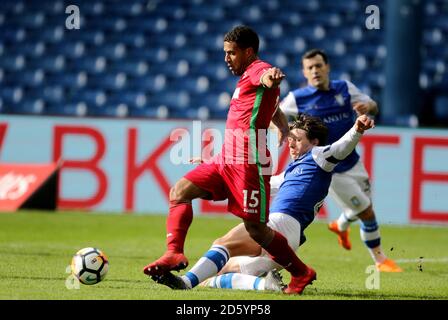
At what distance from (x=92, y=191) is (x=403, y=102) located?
483 centimetres

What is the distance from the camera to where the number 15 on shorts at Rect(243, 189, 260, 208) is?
643 cm

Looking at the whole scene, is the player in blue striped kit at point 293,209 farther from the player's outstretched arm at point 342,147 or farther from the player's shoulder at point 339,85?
the player's shoulder at point 339,85

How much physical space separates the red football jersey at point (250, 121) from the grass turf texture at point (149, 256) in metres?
0.90

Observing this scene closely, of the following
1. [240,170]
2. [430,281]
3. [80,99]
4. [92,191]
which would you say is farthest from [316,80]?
[80,99]

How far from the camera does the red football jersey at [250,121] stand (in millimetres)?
6523

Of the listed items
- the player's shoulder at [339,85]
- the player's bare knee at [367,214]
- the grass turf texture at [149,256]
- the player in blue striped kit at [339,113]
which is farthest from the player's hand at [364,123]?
the player's shoulder at [339,85]

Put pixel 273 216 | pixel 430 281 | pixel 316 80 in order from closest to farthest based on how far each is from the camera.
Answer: pixel 273 216 < pixel 430 281 < pixel 316 80

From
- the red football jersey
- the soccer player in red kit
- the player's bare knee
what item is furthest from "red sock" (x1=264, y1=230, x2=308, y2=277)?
the player's bare knee

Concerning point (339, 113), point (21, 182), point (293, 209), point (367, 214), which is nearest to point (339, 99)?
point (339, 113)

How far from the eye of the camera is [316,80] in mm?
9508

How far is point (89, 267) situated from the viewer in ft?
22.0

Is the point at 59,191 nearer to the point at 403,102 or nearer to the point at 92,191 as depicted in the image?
the point at 92,191

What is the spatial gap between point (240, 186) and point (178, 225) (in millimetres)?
500

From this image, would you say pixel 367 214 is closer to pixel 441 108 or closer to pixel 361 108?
pixel 361 108
